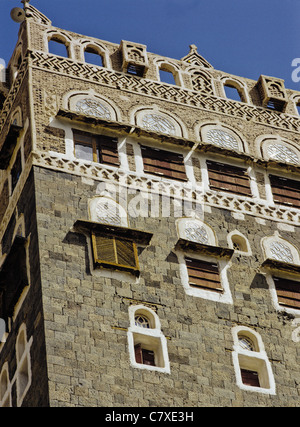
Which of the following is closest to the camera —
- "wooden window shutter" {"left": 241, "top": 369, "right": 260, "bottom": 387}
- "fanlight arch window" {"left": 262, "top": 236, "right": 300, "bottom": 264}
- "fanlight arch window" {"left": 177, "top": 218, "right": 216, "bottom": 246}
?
"wooden window shutter" {"left": 241, "top": 369, "right": 260, "bottom": 387}

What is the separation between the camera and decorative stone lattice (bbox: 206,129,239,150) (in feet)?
93.5

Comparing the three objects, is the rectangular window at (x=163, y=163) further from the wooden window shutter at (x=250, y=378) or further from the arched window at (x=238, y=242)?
the wooden window shutter at (x=250, y=378)

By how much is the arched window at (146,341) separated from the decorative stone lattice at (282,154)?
247 inches

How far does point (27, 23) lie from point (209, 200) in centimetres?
597

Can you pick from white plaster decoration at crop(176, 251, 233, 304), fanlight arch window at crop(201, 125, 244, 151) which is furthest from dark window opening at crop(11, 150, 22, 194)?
fanlight arch window at crop(201, 125, 244, 151)

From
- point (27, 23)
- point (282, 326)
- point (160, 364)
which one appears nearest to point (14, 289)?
point (160, 364)

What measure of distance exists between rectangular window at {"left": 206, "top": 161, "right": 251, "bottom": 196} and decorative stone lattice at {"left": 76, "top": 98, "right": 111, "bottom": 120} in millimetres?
2333

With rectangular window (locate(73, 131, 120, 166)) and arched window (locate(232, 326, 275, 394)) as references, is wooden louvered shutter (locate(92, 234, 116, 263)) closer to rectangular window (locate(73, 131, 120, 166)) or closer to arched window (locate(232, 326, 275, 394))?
rectangular window (locate(73, 131, 120, 166))

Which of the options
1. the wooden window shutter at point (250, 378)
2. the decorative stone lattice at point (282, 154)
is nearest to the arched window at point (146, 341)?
the wooden window shutter at point (250, 378)

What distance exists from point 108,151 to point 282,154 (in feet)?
13.8

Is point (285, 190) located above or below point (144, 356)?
above

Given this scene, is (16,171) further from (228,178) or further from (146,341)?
(146,341)

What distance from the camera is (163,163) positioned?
27266mm

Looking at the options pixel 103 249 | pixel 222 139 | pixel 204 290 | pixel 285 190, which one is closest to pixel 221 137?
pixel 222 139
